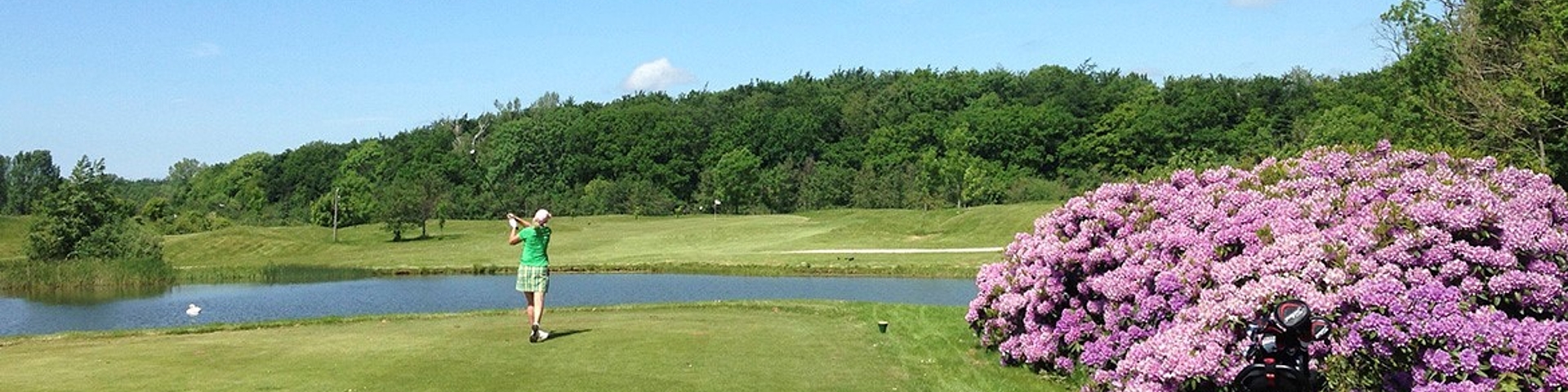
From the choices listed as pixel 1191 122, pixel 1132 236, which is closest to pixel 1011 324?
pixel 1132 236

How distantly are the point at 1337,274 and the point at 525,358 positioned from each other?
8.05 meters

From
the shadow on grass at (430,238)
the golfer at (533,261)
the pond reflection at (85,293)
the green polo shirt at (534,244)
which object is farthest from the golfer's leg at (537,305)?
the shadow on grass at (430,238)

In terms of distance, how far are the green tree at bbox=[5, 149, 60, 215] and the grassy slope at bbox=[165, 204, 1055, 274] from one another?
9371cm

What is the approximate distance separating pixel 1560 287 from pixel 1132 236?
12.5 feet

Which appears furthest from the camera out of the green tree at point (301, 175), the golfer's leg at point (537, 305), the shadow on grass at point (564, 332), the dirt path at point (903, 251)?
the green tree at point (301, 175)

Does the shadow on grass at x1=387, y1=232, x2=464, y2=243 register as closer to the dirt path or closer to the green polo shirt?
the dirt path

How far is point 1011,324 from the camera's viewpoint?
1342cm

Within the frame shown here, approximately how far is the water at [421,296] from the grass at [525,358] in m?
12.0

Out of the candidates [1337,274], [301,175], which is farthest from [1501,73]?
[301,175]

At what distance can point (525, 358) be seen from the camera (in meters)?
12.3

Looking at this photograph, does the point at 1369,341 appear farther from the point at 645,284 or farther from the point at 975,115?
the point at 975,115

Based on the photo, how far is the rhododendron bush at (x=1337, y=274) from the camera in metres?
8.63

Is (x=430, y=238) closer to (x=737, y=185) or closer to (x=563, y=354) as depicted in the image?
(x=737, y=185)

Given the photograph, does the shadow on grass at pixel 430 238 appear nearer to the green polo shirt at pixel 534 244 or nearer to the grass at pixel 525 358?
the grass at pixel 525 358
